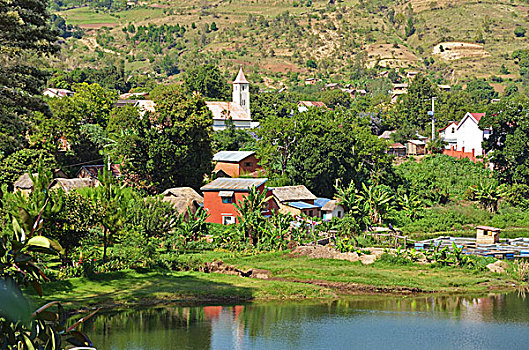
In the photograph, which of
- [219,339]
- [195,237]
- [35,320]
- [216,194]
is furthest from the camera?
[216,194]

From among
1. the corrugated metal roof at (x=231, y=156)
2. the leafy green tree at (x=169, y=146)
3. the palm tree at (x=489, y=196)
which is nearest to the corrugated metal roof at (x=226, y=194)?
the leafy green tree at (x=169, y=146)

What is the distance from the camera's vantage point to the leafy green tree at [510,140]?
59.0 m

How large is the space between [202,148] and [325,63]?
14404cm

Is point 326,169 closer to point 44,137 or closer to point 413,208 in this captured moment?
point 413,208

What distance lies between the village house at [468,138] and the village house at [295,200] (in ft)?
79.6

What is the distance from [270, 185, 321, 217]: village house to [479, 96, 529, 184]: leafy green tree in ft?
60.1

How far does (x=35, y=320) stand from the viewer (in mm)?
10141

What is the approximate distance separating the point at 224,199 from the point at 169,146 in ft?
23.6

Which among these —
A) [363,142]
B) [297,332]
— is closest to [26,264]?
[297,332]

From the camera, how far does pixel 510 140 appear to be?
59.3 metres

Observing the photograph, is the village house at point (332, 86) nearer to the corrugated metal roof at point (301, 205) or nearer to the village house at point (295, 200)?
the village house at point (295, 200)

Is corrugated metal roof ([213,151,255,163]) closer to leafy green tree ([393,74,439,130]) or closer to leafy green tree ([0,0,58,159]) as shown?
leafy green tree ([393,74,439,130])

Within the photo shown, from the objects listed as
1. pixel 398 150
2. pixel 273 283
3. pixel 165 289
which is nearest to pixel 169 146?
pixel 273 283

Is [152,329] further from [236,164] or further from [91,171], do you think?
[236,164]
